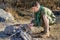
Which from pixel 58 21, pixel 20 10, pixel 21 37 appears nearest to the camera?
pixel 21 37

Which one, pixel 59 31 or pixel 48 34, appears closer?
pixel 48 34

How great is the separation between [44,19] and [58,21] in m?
1.67

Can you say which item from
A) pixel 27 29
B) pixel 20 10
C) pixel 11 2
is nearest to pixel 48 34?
pixel 27 29

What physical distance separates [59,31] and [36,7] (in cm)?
124

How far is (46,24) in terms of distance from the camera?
5852 mm

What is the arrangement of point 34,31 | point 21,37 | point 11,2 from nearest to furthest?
1. point 21,37
2. point 34,31
3. point 11,2

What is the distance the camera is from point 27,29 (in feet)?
18.1

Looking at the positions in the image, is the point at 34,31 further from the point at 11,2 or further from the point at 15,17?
the point at 11,2

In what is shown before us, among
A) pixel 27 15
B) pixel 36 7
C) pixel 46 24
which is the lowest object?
pixel 27 15

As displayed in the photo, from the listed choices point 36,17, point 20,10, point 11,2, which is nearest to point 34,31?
point 36,17

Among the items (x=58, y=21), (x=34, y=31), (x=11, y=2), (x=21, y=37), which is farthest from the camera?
(x=11, y=2)

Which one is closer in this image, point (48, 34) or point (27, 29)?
point (27, 29)

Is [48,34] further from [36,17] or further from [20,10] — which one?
[20,10]

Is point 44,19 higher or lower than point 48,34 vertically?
higher
